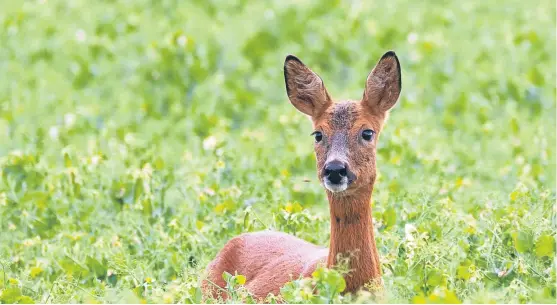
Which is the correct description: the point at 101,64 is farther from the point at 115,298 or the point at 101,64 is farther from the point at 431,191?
the point at 115,298

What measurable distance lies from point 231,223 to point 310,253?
3.95 ft

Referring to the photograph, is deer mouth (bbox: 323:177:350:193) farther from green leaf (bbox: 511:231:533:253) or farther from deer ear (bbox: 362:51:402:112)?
green leaf (bbox: 511:231:533:253)

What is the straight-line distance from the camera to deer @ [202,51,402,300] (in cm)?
628

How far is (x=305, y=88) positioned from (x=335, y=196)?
74 centimetres

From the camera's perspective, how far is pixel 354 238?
6324mm

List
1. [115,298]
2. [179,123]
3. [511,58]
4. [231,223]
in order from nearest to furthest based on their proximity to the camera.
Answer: [115,298] < [231,223] < [179,123] < [511,58]

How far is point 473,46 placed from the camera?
14.2 metres

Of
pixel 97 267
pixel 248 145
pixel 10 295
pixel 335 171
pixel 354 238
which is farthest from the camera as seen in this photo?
pixel 248 145

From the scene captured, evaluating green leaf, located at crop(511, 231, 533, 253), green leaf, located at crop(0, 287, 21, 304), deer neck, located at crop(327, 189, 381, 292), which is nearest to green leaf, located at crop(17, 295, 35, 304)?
green leaf, located at crop(0, 287, 21, 304)

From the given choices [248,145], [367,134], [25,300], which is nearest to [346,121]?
[367,134]

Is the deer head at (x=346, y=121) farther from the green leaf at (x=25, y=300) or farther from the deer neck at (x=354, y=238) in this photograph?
the green leaf at (x=25, y=300)

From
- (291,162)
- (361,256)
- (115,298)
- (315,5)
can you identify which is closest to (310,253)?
(361,256)

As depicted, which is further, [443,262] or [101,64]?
[101,64]

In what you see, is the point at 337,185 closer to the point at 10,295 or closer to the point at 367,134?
the point at 367,134
